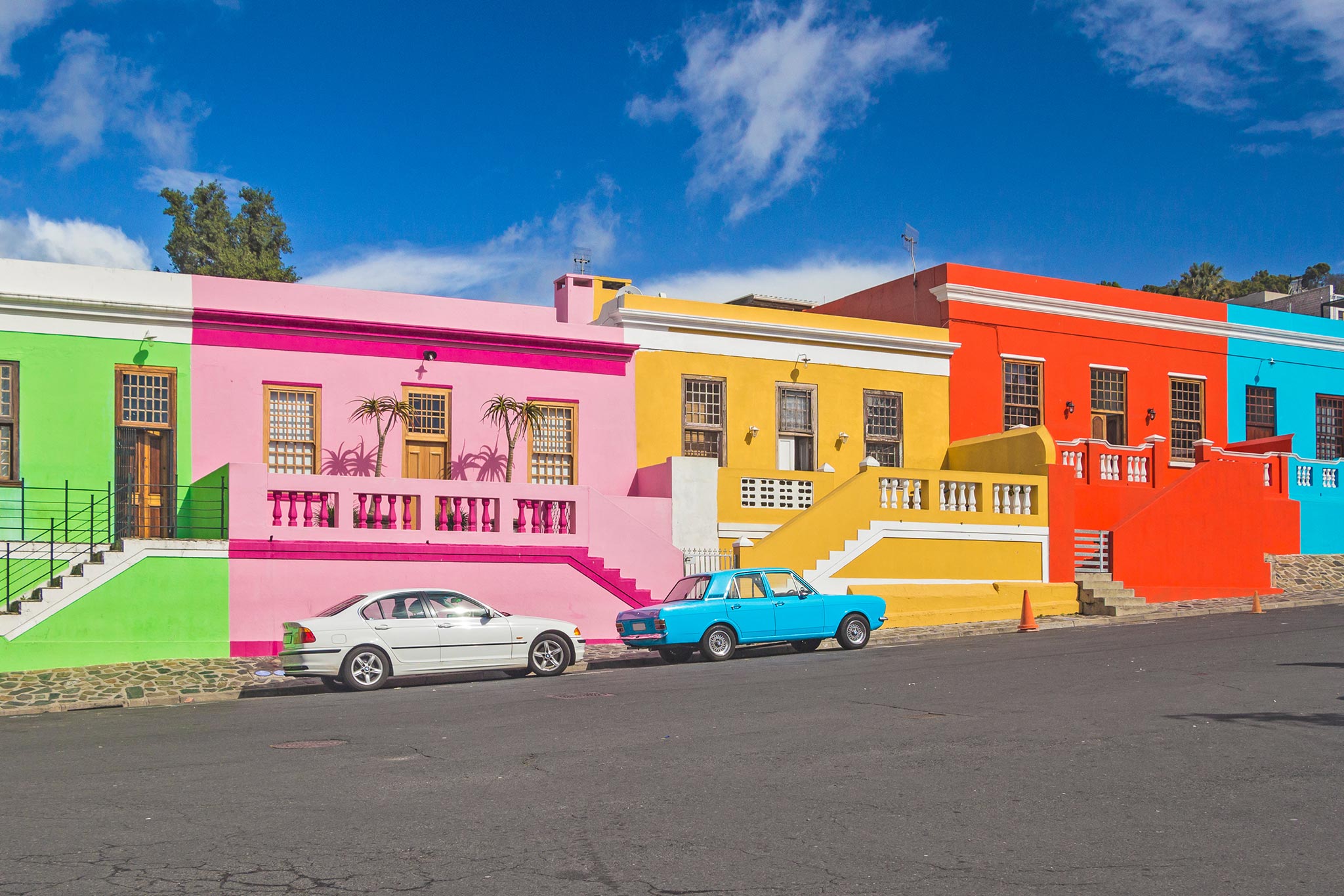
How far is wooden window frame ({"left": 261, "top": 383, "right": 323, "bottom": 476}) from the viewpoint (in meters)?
21.8

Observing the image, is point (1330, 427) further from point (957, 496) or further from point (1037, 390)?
point (957, 496)

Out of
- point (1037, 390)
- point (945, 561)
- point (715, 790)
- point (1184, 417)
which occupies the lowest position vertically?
point (715, 790)

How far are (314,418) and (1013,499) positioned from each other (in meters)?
13.7

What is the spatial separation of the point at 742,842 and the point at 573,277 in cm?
1986

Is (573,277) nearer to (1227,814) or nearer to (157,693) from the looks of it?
(157,693)

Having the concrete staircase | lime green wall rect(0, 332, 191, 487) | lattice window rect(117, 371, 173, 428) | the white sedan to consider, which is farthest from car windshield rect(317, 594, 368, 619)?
the concrete staircase

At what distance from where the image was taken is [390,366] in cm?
2288

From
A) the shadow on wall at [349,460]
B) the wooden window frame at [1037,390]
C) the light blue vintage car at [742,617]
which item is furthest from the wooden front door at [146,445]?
the wooden window frame at [1037,390]

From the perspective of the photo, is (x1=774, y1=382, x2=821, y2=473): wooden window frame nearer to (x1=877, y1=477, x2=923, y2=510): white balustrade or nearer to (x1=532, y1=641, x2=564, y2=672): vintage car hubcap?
(x1=877, y1=477, x2=923, y2=510): white balustrade

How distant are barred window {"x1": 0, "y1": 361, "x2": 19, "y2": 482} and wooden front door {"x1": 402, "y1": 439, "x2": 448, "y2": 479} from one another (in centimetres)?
630

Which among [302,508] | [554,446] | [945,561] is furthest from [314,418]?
[945,561]

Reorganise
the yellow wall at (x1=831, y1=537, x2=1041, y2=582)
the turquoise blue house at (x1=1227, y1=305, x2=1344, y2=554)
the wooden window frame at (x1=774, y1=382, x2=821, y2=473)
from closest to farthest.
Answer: the yellow wall at (x1=831, y1=537, x2=1041, y2=582) < the wooden window frame at (x1=774, y1=382, x2=821, y2=473) < the turquoise blue house at (x1=1227, y1=305, x2=1344, y2=554)

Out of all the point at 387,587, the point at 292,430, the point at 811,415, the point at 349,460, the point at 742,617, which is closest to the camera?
the point at 742,617

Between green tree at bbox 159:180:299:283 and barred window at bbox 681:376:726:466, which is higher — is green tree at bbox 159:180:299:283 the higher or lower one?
the higher one
